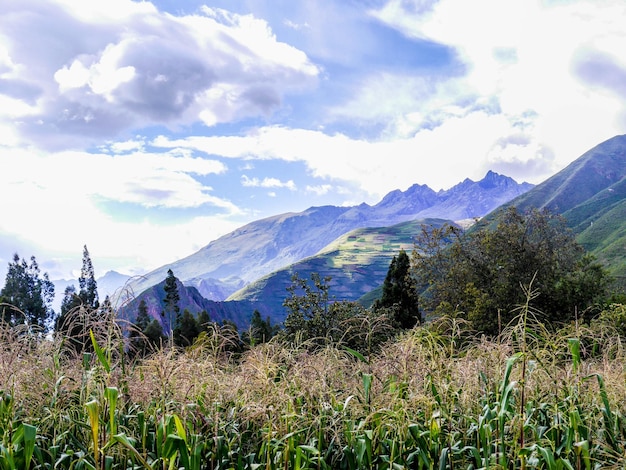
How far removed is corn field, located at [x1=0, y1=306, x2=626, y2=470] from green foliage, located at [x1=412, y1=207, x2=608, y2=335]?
60.7ft

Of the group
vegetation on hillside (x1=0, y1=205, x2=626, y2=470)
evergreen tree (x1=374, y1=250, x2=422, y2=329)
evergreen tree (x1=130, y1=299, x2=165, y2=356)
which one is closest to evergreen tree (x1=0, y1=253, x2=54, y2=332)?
evergreen tree (x1=130, y1=299, x2=165, y2=356)

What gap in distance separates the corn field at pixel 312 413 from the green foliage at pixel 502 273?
1852 centimetres

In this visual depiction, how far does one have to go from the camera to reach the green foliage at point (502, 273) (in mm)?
24141

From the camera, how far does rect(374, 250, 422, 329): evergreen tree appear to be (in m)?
32.8

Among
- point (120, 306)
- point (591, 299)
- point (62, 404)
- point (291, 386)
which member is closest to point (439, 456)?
point (291, 386)

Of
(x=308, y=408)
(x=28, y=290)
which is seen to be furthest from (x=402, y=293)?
(x=28, y=290)

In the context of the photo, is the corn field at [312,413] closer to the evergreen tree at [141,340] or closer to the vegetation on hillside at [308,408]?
the vegetation on hillside at [308,408]

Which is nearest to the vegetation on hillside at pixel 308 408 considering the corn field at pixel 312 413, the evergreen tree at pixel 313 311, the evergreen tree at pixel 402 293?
the corn field at pixel 312 413

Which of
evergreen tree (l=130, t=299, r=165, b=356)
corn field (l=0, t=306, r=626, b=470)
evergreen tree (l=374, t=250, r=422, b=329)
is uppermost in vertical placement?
evergreen tree (l=130, t=299, r=165, b=356)

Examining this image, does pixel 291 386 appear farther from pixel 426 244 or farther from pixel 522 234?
pixel 426 244

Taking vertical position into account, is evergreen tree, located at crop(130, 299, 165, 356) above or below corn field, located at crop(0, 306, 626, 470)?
above

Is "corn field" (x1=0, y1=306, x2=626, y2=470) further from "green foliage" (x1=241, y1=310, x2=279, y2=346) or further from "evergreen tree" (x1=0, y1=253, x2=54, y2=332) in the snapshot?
"evergreen tree" (x1=0, y1=253, x2=54, y2=332)

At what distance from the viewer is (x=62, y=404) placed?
190 inches

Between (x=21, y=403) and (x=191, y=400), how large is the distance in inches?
64.2
